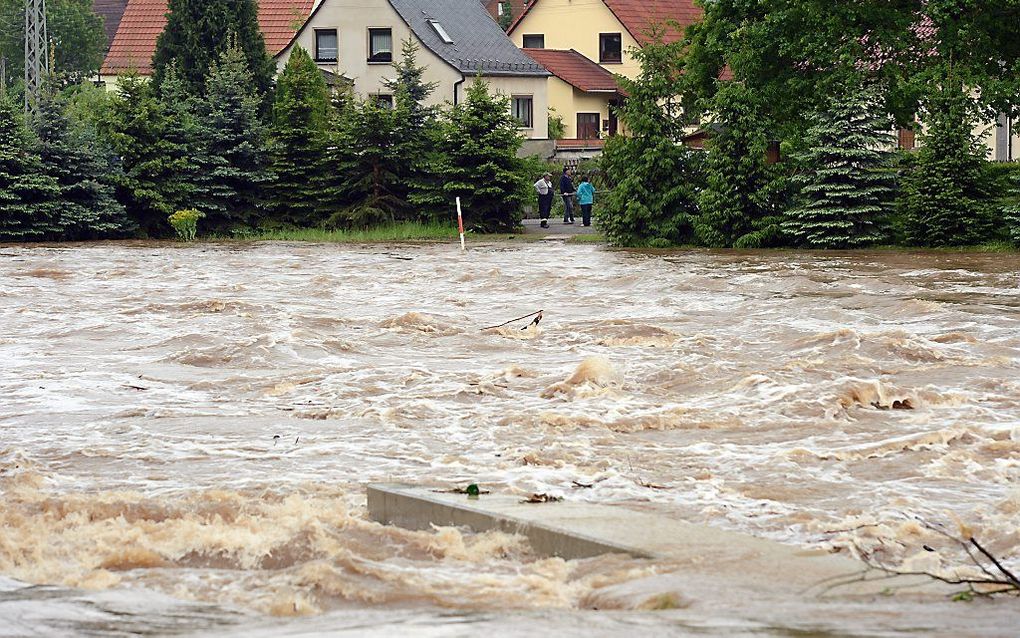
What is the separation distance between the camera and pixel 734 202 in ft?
109

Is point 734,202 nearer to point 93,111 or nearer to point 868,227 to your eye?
point 868,227

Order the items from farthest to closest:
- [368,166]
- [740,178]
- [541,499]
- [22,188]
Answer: [368,166]
[22,188]
[740,178]
[541,499]

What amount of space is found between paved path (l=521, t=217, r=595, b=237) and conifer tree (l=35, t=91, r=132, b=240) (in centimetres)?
1087

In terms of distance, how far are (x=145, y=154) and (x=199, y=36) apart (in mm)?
5908

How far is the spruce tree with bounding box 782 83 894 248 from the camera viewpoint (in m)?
32.0

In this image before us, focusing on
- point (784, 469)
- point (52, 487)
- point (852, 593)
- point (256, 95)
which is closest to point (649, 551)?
point (852, 593)

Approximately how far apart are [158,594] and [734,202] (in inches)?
1096

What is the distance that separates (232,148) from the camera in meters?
41.0

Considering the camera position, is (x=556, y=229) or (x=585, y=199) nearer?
(x=556, y=229)

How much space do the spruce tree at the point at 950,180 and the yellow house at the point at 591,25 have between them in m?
37.3

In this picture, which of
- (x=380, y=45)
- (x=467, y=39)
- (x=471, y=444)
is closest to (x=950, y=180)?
(x=471, y=444)

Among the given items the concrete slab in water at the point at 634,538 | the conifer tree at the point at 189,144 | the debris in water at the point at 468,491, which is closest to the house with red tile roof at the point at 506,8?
the conifer tree at the point at 189,144

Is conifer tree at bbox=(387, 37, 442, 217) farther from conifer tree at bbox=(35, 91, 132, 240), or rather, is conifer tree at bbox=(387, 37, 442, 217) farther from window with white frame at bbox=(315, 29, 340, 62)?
window with white frame at bbox=(315, 29, 340, 62)

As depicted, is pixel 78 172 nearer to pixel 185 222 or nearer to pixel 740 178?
pixel 185 222
